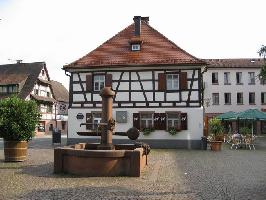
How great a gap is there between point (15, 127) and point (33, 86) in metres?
34.0

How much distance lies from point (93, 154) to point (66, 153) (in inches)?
46.2

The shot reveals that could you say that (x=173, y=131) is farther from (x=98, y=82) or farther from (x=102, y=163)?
(x=102, y=163)

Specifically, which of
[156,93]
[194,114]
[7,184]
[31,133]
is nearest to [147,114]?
[156,93]

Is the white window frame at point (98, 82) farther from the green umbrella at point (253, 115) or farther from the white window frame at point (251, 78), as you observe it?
the white window frame at point (251, 78)

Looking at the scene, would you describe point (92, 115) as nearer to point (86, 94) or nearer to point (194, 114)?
point (86, 94)

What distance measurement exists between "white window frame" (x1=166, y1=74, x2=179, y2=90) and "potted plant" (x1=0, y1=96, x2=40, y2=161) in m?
11.1

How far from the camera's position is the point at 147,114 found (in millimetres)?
24984

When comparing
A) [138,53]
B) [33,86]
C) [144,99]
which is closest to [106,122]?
[144,99]

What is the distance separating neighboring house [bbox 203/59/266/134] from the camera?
5094 cm

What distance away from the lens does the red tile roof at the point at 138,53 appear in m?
25.1

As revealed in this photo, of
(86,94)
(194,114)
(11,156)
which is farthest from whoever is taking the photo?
(86,94)

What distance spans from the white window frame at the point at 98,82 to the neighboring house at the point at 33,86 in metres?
22.9

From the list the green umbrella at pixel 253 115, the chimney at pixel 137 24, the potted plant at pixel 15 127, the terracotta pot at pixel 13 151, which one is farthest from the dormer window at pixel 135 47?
the terracotta pot at pixel 13 151

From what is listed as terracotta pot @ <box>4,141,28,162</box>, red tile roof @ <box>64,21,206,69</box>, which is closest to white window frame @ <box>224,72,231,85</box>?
red tile roof @ <box>64,21,206,69</box>
